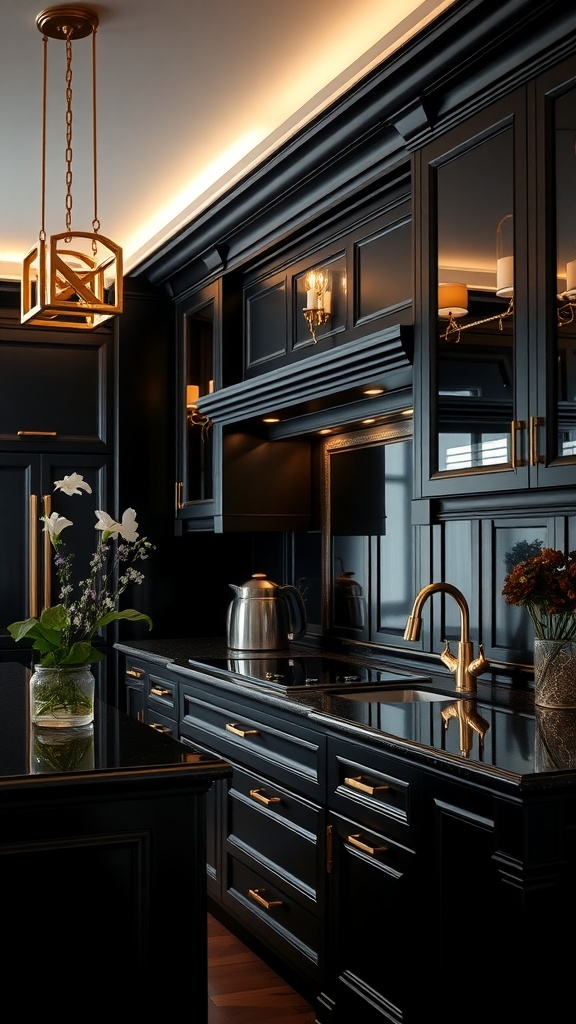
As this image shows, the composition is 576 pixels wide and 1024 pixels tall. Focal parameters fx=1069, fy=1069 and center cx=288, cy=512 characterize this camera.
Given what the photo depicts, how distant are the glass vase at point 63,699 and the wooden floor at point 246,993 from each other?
121 centimetres

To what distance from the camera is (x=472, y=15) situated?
252cm

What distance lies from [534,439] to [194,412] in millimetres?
2721

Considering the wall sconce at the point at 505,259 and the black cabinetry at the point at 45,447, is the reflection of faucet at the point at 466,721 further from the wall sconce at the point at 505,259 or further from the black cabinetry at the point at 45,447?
the black cabinetry at the point at 45,447

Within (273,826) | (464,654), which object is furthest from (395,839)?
(273,826)

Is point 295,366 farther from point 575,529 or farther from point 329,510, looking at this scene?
point 575,529

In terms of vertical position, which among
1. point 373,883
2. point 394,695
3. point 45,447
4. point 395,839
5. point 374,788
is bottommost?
point 373,883

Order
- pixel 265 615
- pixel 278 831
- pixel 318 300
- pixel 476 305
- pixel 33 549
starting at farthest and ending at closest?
pixel 33 549 < pixel 265 615 < pixel 318 300 < pixel 278 831 < pixel 476 305

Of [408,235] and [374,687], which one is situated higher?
[408,235]

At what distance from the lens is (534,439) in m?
2.46

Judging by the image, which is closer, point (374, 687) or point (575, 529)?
point (575, 529)

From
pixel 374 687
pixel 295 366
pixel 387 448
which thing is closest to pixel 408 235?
pixel 295 366

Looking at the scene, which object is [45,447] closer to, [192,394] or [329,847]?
[192,394]

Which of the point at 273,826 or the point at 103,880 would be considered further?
the point at 273,826

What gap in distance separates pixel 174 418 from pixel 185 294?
60 centimetres
